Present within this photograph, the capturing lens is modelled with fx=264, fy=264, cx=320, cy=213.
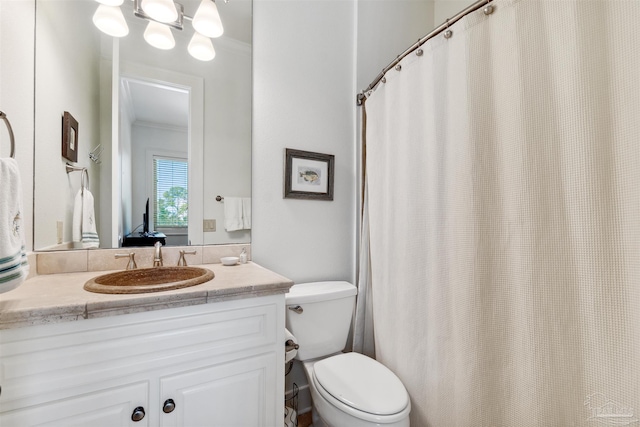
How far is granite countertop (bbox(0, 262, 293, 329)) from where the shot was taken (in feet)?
2.28

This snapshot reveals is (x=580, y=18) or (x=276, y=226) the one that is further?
(x=276, y=226)

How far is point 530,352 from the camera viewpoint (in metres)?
0.82

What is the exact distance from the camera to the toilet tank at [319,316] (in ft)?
4.46

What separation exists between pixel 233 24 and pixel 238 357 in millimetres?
1671

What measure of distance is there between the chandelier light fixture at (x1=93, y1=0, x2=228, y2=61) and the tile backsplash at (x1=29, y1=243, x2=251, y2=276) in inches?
39.8

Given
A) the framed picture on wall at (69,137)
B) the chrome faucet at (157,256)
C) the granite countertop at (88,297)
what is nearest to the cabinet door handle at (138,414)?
the granite countertop at (88,297)

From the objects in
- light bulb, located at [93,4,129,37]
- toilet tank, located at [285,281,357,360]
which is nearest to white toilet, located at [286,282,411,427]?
toilet tank, located at [285,281,357,360]

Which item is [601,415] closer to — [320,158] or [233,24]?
[320,158]

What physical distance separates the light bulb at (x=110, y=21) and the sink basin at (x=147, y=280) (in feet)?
3.62

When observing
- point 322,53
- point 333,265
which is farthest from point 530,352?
point 322,53

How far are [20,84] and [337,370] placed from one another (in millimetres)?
1726

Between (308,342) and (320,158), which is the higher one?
(320,158)

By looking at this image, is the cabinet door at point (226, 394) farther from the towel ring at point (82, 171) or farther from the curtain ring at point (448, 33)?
the curtain ring at point (448, 33)

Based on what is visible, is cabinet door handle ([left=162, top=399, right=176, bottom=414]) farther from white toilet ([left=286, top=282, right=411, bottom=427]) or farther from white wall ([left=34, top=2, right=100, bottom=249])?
white wall ([left=34, top=2, right=100, bottom=249])
